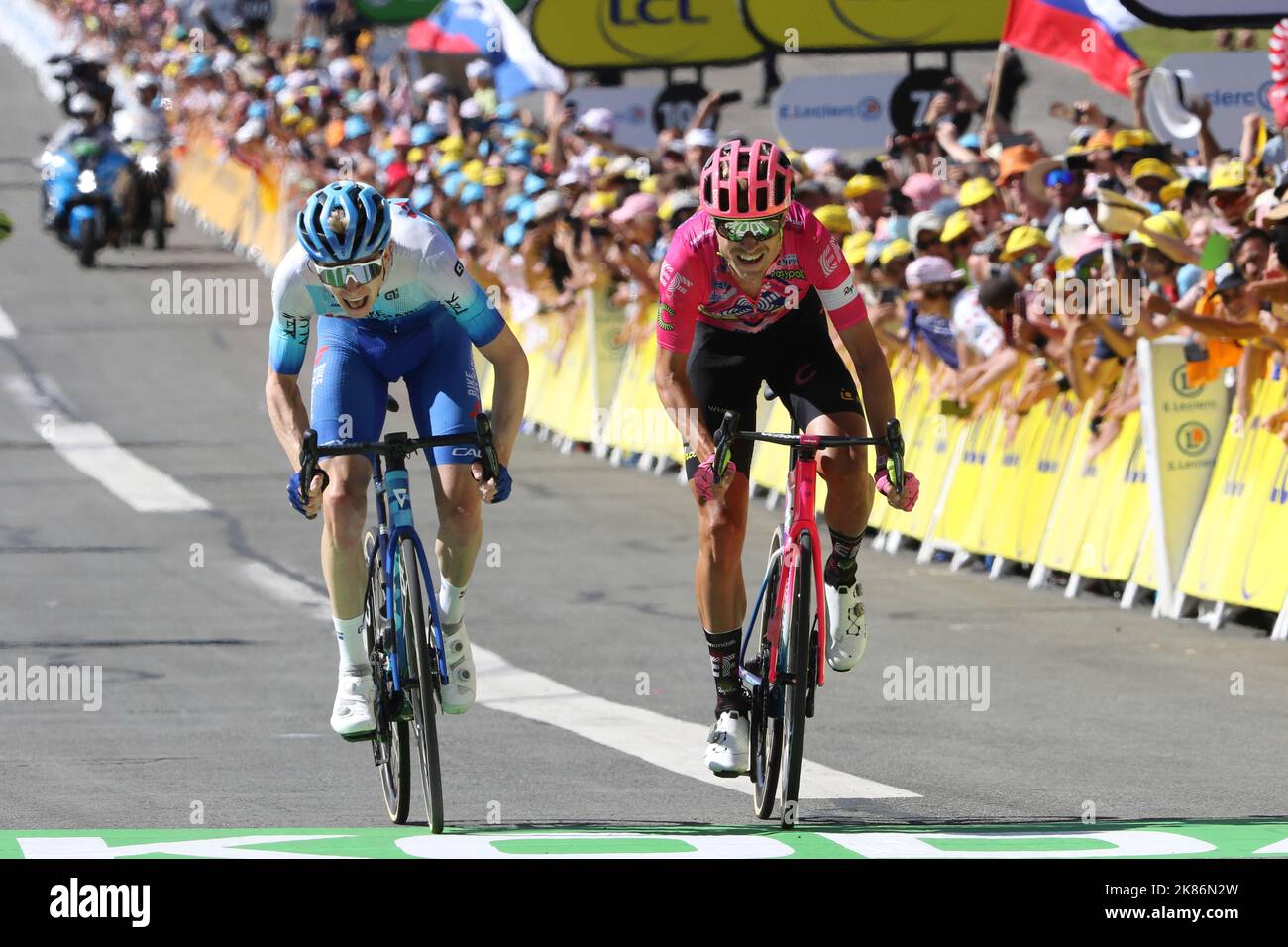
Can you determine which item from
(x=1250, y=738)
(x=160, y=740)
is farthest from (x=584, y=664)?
(x=1250, y=738)

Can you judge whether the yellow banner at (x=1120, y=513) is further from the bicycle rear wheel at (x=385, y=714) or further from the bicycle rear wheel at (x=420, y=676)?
the bicycle rear wheel at (x=420, y=676)

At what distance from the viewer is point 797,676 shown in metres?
7.98

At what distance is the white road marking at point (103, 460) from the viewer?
64.1 feet

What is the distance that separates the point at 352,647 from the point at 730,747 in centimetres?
129

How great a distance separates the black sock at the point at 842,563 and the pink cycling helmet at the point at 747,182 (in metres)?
1.33

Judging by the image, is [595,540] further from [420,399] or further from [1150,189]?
[420,399]

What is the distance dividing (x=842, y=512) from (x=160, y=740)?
130 inches

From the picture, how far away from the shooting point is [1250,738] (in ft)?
33.5

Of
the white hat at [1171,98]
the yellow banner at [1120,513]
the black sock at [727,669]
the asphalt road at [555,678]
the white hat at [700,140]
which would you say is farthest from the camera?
the white hat at [700,140]

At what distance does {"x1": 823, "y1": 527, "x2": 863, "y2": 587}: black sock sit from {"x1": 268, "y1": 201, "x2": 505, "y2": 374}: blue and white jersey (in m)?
1.39

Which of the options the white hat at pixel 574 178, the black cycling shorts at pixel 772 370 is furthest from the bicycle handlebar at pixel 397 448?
the white hat at pixel 574 178

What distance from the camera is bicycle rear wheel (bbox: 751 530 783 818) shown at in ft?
26.9

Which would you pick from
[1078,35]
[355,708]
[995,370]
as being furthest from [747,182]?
[1078,35]

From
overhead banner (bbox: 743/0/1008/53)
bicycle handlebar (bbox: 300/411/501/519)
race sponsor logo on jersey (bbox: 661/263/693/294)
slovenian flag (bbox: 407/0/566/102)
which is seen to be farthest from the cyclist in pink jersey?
slovenian flag (bbox: 407/0/566/102)
